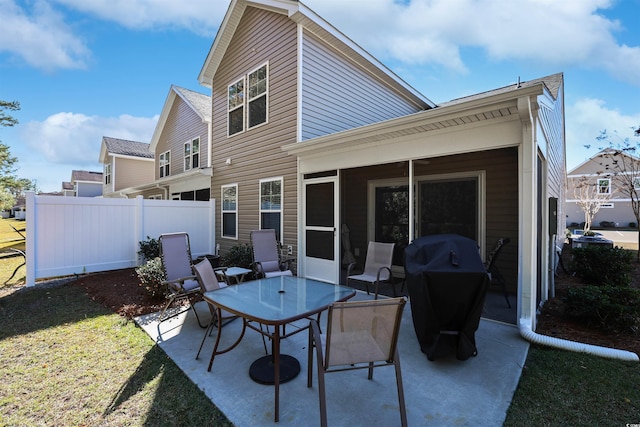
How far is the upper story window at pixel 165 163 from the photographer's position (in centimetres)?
1460

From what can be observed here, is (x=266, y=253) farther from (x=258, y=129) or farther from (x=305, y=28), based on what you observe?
(x=305, y=28)

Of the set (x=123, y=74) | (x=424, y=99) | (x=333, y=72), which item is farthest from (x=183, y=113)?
(x=424, y=99)

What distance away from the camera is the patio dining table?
255 cm

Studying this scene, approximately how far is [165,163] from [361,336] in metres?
15.5

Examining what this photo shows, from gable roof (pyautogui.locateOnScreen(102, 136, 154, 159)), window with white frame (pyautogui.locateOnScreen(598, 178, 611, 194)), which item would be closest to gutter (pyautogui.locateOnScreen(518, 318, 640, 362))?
gable roof (pyautogui.locateOnScreen(102, 136, 154, 159))

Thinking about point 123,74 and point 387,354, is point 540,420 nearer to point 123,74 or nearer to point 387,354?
point 387,354

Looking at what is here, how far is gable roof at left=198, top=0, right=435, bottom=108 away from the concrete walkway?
658 centimetres

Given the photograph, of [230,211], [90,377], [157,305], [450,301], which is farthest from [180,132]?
[450,301]

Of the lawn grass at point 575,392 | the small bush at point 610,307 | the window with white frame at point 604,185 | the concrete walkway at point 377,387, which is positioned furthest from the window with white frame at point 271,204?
the window with white frame at point 604,185

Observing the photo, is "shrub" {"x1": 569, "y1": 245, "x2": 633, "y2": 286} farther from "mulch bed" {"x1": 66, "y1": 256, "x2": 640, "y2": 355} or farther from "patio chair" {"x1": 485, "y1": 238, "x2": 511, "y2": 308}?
"patio chair" {"x1": 485, "y1": 238, "x2": 511, "y2": 308}

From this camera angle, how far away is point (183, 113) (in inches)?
526

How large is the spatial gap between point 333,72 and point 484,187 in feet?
14.9

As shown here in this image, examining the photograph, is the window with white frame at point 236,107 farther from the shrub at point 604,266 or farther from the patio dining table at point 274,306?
the shrub at point 604,266

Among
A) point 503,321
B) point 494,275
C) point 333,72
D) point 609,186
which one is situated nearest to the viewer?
point 503,321
